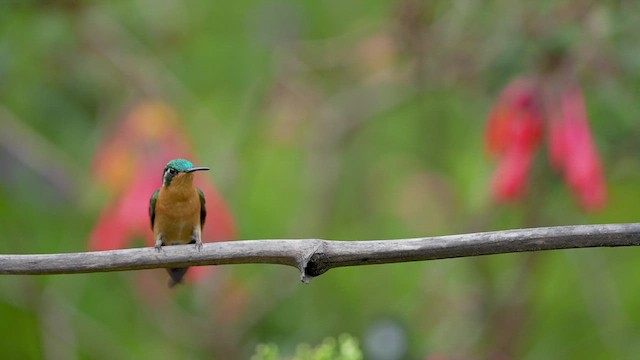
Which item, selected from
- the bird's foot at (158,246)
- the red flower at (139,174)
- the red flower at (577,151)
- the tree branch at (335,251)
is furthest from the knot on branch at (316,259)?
the red flower at (139,174)

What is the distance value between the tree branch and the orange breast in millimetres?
714

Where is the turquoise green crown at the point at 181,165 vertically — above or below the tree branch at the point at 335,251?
above

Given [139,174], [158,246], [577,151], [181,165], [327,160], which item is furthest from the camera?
[327,160]

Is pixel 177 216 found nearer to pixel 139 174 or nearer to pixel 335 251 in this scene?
pixel 139 174

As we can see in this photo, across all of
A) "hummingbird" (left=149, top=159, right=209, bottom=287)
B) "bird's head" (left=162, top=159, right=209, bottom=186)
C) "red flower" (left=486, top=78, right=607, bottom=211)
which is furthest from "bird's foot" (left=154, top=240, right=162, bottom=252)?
"red flower" (left=486, top=78, right=607, bottom=211)

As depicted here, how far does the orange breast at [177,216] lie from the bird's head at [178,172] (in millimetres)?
26

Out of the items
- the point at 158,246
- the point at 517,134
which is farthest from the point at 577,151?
the point at 158,246

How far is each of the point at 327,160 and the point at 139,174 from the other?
765mm

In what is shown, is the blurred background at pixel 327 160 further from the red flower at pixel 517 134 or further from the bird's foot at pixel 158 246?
the bird's foot at pixel 158 246

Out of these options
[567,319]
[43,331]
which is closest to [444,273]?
[567,319]

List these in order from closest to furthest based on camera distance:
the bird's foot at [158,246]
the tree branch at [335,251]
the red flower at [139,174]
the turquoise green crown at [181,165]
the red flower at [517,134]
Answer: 1. the tree branch at [335,251]
2. the bird's foot at [158,246]
3. the turquoise green crown at [181,165]
4. the red flower at [517,134]
5. the red flower at [139,174]

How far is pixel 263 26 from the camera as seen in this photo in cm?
396

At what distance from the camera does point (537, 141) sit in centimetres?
290

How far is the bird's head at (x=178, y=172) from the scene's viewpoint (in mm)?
2434
